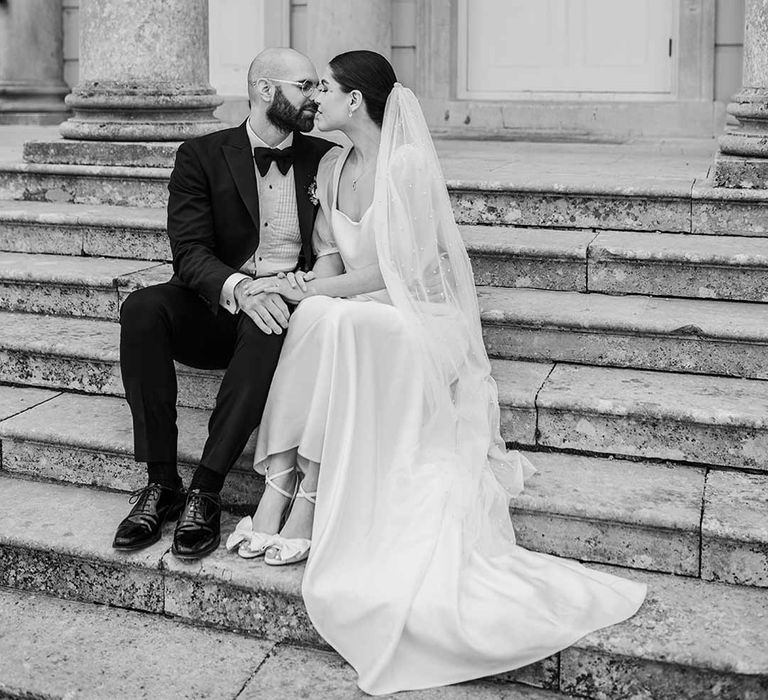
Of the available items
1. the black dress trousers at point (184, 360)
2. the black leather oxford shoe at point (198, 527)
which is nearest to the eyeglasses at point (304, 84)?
the black dress trousers at point (184, 360)

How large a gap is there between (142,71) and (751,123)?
3.01 m

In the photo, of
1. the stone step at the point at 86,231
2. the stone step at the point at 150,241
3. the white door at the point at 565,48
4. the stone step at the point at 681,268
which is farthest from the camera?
the white door at the point at 565,48

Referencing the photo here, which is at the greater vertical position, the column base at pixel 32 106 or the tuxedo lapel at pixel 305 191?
the column base at pixel 32 106

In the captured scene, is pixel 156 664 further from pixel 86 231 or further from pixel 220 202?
pixel 86 231

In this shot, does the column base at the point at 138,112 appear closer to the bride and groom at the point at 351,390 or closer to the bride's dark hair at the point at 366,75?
the bride and groom at the point at 351,390

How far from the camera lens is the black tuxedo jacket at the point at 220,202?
389cm

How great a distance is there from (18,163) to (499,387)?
3307mm

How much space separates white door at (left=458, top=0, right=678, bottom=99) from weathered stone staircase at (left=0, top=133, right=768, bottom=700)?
3.04 meters

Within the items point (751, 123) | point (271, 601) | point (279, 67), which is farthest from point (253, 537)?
point (751, 123)

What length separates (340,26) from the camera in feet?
25.6

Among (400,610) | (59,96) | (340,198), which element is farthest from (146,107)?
(59,96)

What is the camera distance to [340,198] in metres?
3.87

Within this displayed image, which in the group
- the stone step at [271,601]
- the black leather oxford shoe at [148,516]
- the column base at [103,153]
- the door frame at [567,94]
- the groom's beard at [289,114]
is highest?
the door frame at [567,94]

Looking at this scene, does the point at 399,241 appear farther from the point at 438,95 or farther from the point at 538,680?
the point at 438,95
